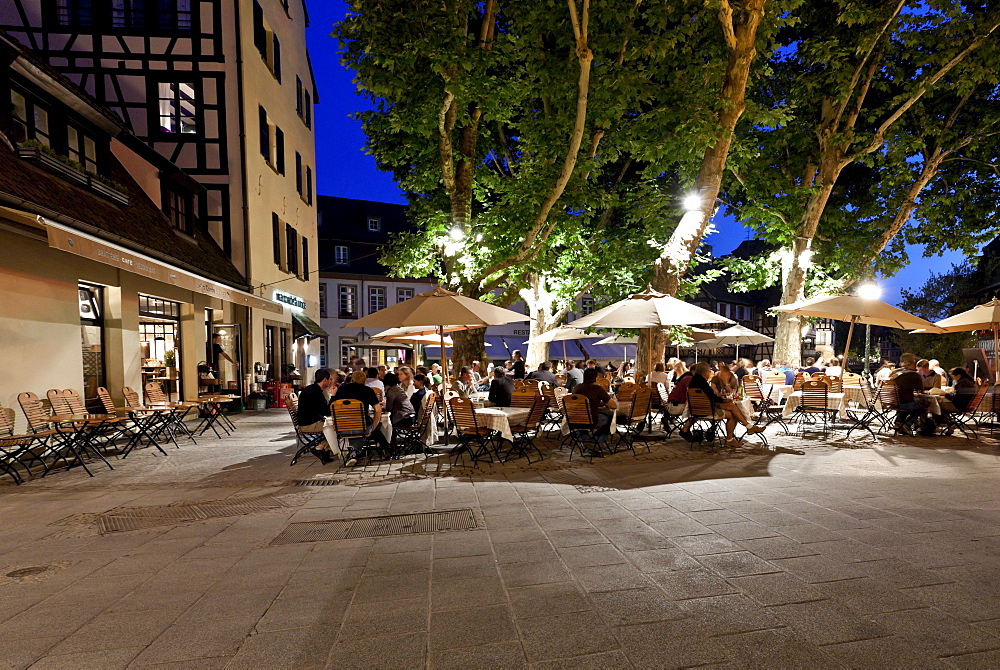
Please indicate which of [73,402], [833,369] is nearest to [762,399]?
[833,369]

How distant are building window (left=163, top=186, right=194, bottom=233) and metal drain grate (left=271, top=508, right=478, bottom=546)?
1148cm

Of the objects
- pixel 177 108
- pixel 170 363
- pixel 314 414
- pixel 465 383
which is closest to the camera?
pixel 314 414

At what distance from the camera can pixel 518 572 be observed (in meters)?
3.53

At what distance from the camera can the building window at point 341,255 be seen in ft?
113

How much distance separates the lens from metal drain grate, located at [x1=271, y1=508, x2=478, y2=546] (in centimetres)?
437

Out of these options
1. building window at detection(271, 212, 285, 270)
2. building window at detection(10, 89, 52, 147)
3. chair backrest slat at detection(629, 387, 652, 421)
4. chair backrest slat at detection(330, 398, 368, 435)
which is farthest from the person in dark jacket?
building window at detection(271, 212, 285, 270)

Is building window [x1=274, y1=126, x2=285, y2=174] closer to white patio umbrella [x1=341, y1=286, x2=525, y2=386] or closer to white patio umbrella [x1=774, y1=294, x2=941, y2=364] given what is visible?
white patio umbrella [x1=341, y1=286, x2=525, y2=386]

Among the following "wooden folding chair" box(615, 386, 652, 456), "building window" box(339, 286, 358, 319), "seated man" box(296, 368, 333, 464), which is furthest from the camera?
"building window" box(339, 286, 358, 319)

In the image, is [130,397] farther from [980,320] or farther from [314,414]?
[980,320]

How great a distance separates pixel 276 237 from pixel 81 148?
7.33 metres

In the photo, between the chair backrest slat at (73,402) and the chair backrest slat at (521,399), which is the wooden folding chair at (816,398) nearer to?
the chair backrest slat at (521,399)

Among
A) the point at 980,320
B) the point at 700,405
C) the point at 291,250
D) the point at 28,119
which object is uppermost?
the point at 28,119

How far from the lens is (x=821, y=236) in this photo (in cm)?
1717

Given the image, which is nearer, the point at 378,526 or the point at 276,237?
the point at 378,526
